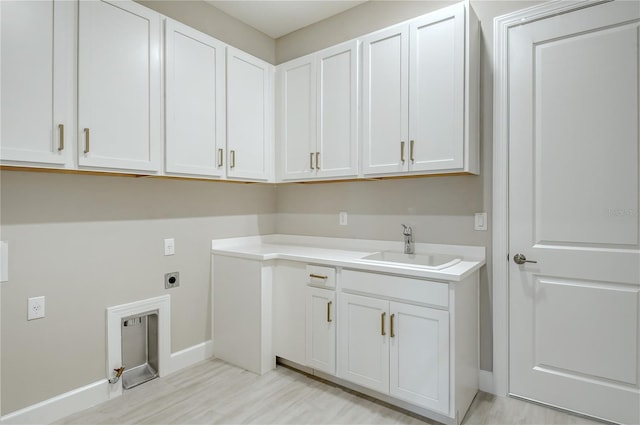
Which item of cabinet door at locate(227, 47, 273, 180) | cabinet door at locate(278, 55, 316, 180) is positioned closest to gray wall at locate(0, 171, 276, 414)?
cabinet door at locate(227, 47, 273, 180)

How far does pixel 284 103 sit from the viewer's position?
9.75 feet

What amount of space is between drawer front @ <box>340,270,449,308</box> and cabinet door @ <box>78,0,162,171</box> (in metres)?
1.43

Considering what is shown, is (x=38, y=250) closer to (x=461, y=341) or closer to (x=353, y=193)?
(x=353, y=193)

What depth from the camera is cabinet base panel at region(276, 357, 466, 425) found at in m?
2.00

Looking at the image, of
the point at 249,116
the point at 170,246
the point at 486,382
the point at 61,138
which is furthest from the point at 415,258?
the point at 61,138

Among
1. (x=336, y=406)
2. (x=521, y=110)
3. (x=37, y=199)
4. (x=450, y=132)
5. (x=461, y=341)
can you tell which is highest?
(x=521, y=110)

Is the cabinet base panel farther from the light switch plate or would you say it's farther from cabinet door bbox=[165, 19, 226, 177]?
cabinet door bbox=[165, 19, 226, 177]

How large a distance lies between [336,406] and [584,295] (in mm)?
1591

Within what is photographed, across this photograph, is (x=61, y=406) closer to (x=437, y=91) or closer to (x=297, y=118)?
(x=297, y=118)

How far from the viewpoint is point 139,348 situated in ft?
8.43

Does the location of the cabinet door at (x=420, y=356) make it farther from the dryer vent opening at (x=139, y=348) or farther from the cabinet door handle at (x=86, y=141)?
the cabinet door handle at (x=86, y=141)

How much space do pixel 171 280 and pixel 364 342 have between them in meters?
1.47

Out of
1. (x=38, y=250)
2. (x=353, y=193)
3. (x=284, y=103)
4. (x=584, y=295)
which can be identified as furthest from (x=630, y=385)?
(x=38, y=250)

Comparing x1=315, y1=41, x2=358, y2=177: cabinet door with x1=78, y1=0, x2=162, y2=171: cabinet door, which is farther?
x1=315, y1=41, x2=358, y2=177: cabinet door
